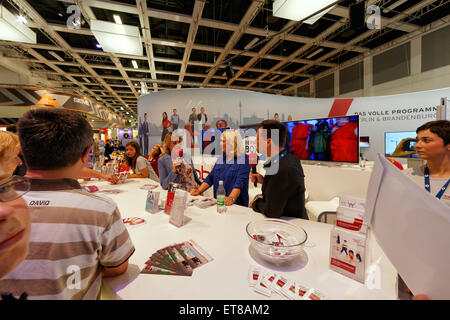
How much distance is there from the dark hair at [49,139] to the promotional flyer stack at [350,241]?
1.27m

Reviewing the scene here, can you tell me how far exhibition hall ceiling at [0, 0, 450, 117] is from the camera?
5.25 m

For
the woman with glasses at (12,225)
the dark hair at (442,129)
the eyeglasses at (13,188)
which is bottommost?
the woman with glasses at (12,225)

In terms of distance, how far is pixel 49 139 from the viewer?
2.48 ft

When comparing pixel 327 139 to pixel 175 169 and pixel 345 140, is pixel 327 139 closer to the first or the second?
pixel 345 140

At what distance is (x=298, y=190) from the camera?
160 cm

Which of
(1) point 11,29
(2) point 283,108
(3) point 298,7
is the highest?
(1) point 11,29

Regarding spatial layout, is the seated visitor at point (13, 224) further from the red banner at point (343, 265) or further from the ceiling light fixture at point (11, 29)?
the ceiling light fixture at point (11, 29)

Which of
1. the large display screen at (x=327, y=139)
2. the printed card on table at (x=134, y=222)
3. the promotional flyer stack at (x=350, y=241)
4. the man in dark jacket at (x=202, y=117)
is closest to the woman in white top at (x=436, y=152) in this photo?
the large display screen at (x=327, y=139)

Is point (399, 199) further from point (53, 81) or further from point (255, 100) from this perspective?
point (53, 81)

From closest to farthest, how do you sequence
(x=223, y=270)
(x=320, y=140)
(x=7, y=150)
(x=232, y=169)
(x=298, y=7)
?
1. (x=223, y=270)
2. (x=7, y=150)
3. (x=232, y=169)
4. (x=298, y=7)
5. (x=320, y=140)

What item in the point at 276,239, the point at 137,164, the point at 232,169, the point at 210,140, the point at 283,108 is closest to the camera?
the point at 276,239

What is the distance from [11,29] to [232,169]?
5.62 metres

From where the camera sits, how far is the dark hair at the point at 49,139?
0.75m

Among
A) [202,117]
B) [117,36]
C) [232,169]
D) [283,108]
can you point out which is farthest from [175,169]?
[283,108]
